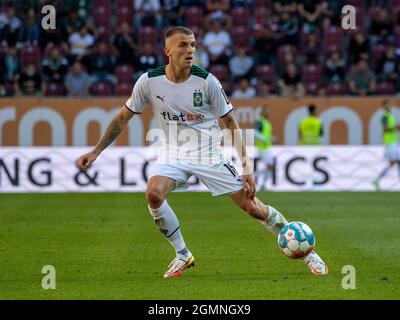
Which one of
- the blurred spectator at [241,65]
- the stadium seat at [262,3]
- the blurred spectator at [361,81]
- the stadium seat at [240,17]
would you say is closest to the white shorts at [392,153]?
the blurred spectator at [361,81]

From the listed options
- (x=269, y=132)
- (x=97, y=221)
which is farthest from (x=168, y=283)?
(x=269, y=132)

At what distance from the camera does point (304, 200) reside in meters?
18.8

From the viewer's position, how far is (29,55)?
2455cm

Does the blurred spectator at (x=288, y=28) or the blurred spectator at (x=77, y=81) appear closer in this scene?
the blurred spectator at (x=77, y=81)

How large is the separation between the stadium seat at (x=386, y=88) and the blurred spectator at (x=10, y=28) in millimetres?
9123

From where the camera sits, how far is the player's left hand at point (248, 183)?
889 cm

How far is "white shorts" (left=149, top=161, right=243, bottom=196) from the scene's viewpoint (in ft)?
29.8

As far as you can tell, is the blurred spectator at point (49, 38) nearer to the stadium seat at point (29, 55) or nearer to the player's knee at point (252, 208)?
the stadium seat at point (29, 55)

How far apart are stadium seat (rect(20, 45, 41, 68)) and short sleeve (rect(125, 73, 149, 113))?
1568cm

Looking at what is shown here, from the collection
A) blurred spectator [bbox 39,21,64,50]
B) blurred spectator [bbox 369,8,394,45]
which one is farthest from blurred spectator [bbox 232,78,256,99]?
blurred spectator [bbox 39,21,64,50]

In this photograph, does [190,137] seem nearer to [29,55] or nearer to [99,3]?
[29,55]

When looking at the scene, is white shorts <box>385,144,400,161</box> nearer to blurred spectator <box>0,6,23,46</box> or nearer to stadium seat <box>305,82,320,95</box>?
stadium seat <box>305,82,320,95</box>

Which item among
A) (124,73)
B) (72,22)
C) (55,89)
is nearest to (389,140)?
(124,73)
